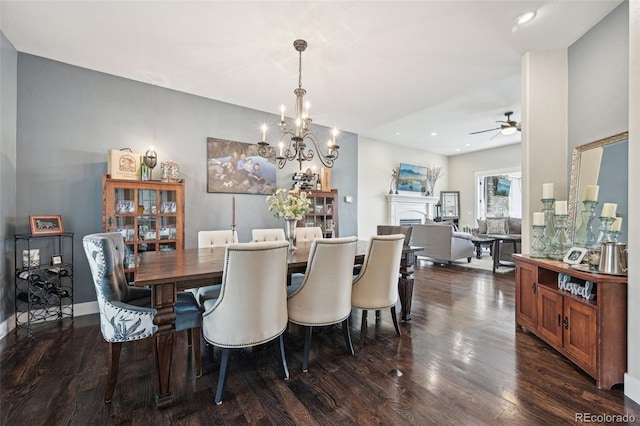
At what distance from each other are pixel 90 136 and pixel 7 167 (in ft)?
2.66

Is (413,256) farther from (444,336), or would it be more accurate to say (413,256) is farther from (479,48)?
(479,48)

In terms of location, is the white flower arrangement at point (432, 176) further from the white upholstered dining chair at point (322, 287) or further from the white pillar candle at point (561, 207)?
the white upholstered dining chair at point (322, 287)

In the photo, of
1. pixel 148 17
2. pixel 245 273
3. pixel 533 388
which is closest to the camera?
pixel 245 273

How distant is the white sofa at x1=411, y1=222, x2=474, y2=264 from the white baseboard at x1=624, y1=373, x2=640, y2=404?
388cm

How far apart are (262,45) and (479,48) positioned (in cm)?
223

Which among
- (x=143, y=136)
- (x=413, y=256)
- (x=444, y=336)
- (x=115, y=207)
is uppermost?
(x=143, y=136)

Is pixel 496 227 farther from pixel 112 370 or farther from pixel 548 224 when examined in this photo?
pixel 112 370

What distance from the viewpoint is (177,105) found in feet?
12.5

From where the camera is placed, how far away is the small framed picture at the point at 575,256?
7.26 ft

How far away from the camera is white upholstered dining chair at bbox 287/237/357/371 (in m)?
1.99

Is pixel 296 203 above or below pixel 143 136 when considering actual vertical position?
below

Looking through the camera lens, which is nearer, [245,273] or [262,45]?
[245,273]

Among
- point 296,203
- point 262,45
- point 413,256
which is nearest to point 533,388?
point 413,256

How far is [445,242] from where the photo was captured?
5711 mm
